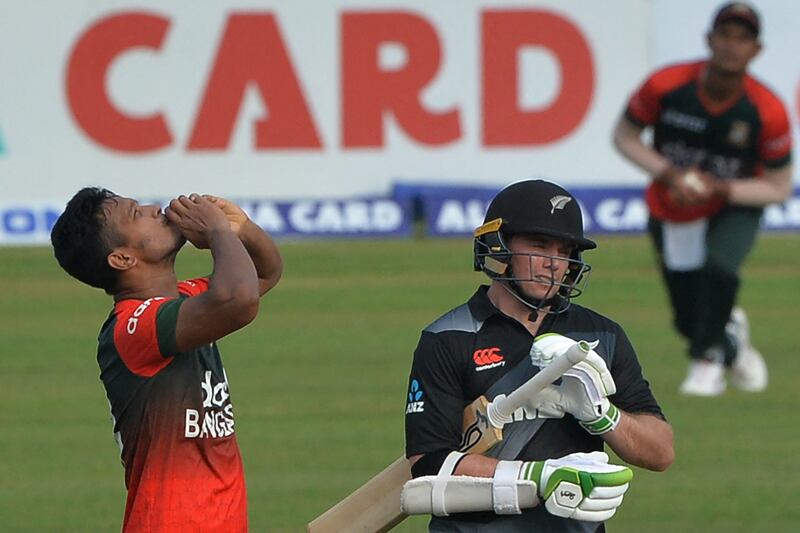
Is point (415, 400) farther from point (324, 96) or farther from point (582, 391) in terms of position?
point (324, 96)

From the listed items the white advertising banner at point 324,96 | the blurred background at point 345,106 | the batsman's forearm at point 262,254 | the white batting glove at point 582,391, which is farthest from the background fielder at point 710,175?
the white advertising banner at point 324,96

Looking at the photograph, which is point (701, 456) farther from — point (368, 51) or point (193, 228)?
point (368, 51)

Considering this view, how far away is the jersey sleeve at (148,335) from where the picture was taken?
17.2ft

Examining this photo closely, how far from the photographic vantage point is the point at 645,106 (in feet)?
40.0

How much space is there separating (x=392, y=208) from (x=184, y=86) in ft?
9.87

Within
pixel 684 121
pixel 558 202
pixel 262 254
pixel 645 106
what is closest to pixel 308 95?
pixel 645 106

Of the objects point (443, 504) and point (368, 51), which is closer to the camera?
point (443, 504)

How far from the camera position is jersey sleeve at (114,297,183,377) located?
5242mm

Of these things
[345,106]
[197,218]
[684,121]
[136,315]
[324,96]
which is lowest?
[345,106]

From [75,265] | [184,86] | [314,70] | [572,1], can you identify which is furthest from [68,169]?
[75,265]

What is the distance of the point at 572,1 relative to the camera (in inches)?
938

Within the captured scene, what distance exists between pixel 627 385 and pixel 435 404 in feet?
1.74

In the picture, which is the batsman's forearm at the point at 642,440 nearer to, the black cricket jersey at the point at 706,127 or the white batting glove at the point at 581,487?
the white batting glove at the point at 581,487

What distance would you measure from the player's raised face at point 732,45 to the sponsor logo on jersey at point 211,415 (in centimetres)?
673
